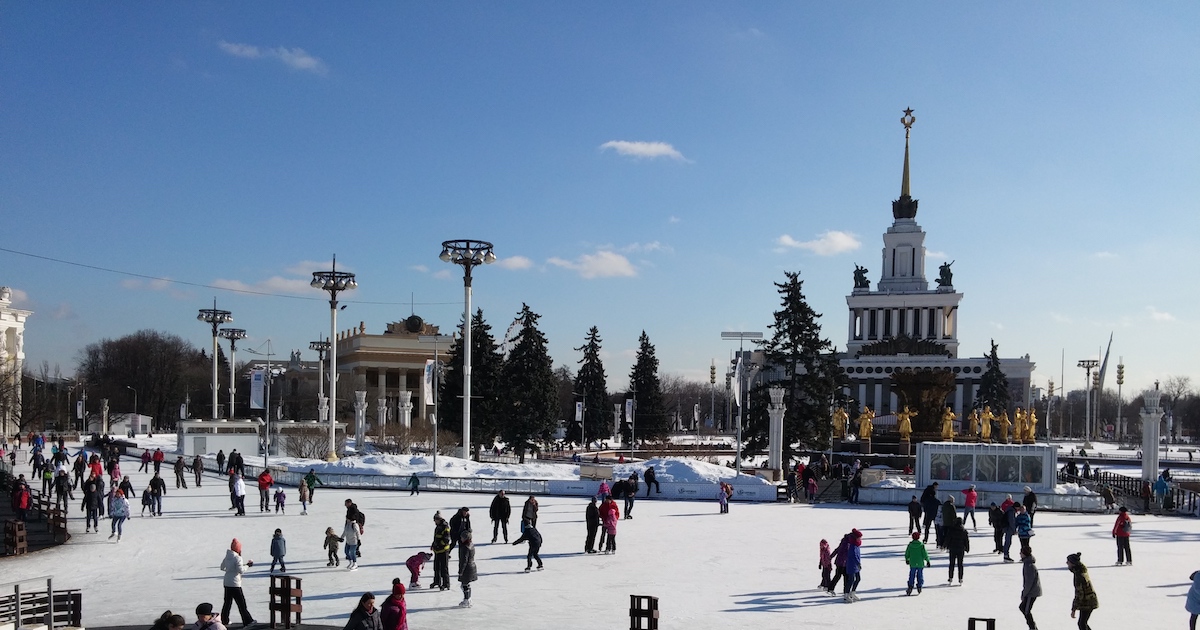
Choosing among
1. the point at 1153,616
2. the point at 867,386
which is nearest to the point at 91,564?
the point at 1153,616

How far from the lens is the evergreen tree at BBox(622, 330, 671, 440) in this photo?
8125 centimetres

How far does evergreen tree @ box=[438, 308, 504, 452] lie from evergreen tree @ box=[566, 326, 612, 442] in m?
16.1

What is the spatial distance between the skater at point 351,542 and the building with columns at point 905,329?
3204 inches

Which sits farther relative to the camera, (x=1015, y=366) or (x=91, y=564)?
(x=1015, y=366)

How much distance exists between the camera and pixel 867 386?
9756 cm

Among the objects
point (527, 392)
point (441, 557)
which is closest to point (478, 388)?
point (527, 392)

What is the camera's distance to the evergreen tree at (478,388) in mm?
58500

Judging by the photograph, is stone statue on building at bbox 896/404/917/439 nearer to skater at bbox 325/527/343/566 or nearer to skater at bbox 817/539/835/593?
skater at bbox 817/539/835/593

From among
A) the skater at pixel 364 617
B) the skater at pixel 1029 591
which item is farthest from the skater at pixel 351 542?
the skater at pixel 1029 591

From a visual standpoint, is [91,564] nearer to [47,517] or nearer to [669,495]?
[47,517]

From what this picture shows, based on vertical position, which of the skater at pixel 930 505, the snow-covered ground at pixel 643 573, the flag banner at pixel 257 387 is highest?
the flag banner at pixel 257 387

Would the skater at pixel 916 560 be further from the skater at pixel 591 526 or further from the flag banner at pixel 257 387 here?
the flag banner at pixel 257 387

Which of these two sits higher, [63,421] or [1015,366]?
[1015,366]

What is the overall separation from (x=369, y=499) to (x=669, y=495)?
990 centimetres
